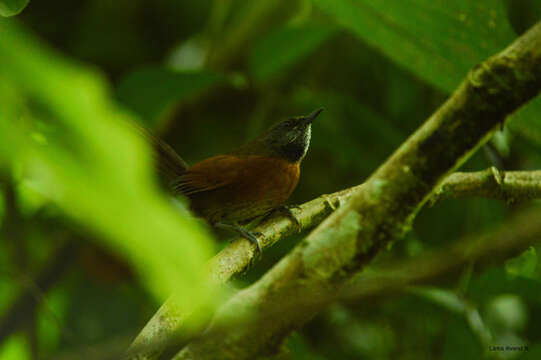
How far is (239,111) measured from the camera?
3094mm

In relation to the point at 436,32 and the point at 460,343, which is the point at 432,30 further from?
the point at 460,343

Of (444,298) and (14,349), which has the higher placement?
(14,349)

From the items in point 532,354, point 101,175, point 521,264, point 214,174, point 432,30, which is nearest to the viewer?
point 101,175

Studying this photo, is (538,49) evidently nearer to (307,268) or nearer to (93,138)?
(307,268)

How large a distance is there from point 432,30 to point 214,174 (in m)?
0.81

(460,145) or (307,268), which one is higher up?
(460,145)

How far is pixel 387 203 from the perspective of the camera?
74cm

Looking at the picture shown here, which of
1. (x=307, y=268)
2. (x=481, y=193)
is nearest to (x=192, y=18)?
(x=481, y=193)

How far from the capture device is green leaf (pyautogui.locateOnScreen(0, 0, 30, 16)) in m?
0.81

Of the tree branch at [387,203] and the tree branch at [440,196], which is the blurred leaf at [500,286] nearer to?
the tree branch at [440,196]

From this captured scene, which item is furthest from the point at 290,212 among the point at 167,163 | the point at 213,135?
the point at 213,135

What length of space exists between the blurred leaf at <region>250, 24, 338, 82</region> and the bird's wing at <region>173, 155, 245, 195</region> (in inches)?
19.4

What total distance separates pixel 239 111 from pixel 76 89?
2.85 metres

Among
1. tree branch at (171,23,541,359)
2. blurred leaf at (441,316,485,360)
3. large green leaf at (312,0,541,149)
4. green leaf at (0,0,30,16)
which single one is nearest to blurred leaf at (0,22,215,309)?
tree branch at (171,23,541,359)
